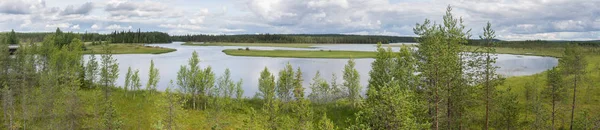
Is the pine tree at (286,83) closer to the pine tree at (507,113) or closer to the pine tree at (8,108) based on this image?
the pine tree at (507,113)

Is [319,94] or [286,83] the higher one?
[286,83]

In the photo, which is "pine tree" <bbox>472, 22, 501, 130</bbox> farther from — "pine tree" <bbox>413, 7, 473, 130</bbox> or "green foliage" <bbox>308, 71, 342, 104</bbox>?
"green foliage" <bbox>308, 71, 342, 104</bbox>

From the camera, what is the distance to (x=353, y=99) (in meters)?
45.5

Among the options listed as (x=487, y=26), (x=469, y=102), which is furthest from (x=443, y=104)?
(x=487, y=26)

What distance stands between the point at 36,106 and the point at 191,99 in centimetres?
1807

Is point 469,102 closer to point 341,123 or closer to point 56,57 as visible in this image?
point 341,123

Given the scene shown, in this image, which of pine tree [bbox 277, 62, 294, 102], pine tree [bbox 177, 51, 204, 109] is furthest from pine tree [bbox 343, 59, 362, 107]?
pine tree [bbox 177, 51, 204, 109]

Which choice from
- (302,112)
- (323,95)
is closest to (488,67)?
(302,112)

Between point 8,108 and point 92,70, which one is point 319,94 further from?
point 8,108

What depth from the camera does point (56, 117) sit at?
33.8m

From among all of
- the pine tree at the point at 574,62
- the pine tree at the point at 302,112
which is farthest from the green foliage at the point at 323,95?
the pine tree at the point at 302,112

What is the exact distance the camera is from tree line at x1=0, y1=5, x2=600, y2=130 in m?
20.8

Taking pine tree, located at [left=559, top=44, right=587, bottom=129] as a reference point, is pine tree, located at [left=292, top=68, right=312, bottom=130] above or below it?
below

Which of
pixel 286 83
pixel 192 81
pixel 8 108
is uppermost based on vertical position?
pixel 286 83
